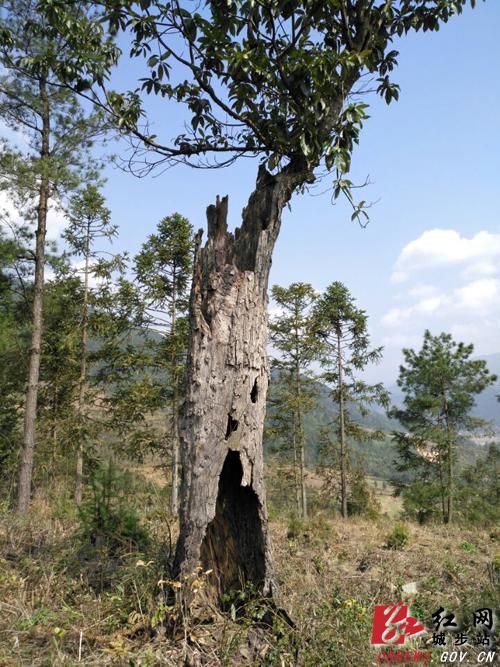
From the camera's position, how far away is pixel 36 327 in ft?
39.0

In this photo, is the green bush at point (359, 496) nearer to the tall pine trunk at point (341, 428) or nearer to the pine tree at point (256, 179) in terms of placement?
the tall pine trunk at point (341, 428)

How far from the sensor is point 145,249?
55.3ft

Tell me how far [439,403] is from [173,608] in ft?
67.5

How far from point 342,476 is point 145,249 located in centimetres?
1386

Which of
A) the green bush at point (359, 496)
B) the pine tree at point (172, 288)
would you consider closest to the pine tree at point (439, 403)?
the green bush at point (359, 496)

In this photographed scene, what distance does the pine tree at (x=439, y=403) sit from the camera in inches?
843

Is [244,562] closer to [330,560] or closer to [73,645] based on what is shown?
[73,645]

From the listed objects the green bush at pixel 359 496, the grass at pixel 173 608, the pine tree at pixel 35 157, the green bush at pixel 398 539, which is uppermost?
the pine tree at pixel 35 157

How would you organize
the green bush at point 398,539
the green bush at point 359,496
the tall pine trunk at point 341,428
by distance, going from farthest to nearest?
1. the green bush at point 359,496
2. the tall pine trunk at point 341,428
3. the green bush at point 398,539

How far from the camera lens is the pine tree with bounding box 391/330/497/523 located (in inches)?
843

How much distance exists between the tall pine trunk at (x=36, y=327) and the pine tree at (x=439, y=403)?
17.2 m

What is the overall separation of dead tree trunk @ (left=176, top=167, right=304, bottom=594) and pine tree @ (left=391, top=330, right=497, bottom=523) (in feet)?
63.8

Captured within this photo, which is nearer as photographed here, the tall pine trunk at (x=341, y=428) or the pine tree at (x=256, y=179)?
the pine tree at (x=256, y=179)

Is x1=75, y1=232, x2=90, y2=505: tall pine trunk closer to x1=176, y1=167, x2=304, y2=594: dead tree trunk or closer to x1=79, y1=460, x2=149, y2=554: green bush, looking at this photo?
x1=79, y1=460, x2=149, y2=554: green bush
